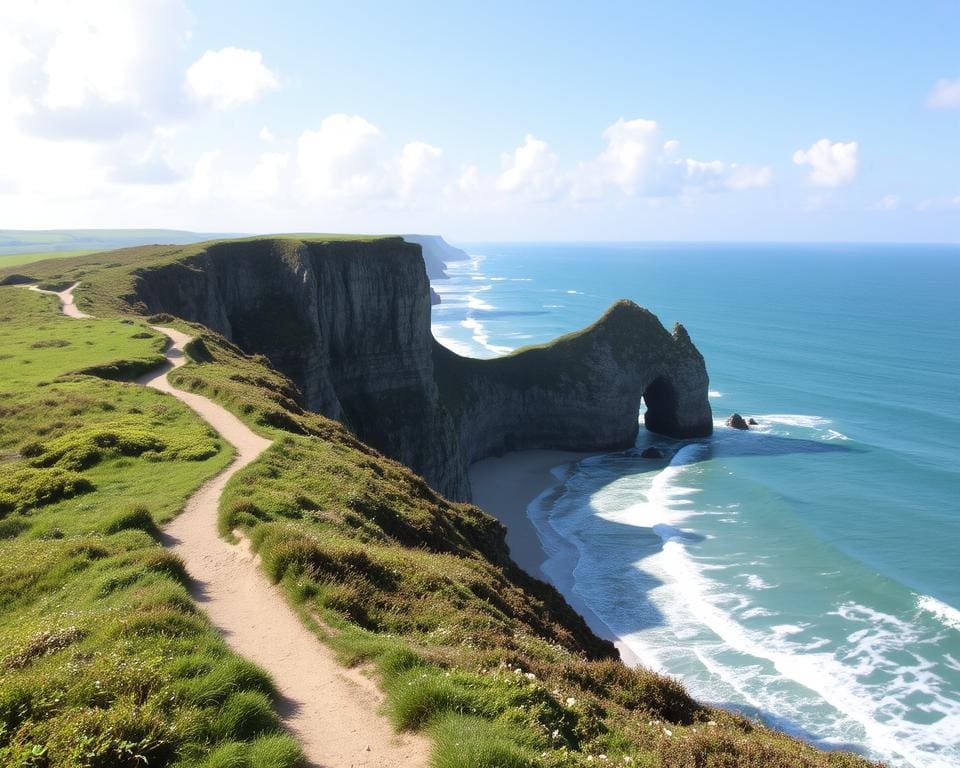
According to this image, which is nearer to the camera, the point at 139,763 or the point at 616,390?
the point at 139,763

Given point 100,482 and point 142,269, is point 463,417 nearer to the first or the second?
point 142,269

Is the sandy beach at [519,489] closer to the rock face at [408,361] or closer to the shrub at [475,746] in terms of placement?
the rock face at [408,361]

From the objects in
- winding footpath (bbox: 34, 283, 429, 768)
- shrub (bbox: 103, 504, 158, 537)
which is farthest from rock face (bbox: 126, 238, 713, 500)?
winding footpath (bbox: 34, 283, 429, 768)

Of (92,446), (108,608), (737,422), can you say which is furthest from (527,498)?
(108,608)

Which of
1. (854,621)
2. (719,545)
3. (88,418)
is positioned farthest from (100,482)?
(719,545)

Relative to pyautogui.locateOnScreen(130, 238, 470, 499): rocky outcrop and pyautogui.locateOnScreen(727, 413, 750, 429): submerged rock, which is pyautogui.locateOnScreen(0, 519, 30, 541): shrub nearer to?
pyautogui.locateOnScreen(130, 238, 470, 499): rocky outcrop

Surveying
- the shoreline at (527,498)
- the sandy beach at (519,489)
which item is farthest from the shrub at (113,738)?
the sandy beach at (519,489)
